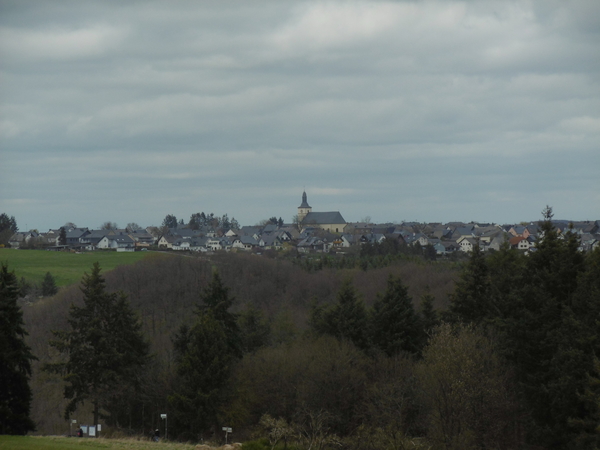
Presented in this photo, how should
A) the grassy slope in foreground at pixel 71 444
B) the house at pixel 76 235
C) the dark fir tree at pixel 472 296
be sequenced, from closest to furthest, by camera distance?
the grassy slope in foreground at pixel 71 444, the dark fir tree at pixel 472 296, the house at pixel 76 235

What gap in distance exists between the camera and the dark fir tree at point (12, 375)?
25922mm

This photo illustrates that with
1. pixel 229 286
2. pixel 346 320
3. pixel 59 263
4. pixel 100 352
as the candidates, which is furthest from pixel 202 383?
pixel 59 263

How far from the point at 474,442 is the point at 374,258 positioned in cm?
6460

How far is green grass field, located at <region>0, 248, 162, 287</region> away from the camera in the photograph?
84562 mm

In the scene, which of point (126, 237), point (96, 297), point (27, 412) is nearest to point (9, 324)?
point (27, 412)

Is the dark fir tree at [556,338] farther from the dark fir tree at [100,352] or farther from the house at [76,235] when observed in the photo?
A: the house at [76,235]

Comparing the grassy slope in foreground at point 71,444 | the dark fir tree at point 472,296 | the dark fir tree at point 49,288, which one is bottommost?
the grassy slope in foreground at point 71,444

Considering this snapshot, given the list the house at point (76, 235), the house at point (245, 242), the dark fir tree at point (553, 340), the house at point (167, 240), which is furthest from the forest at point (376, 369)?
the house at point (76, 235)

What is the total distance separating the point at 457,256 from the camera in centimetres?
10356

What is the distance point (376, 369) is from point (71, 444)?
16534 mm

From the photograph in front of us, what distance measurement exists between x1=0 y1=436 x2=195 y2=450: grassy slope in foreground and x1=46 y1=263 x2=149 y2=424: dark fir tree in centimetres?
796

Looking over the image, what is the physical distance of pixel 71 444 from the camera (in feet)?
71.5

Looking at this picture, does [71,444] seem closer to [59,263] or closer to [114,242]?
[59,263]

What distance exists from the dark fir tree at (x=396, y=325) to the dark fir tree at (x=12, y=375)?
58.6ft
